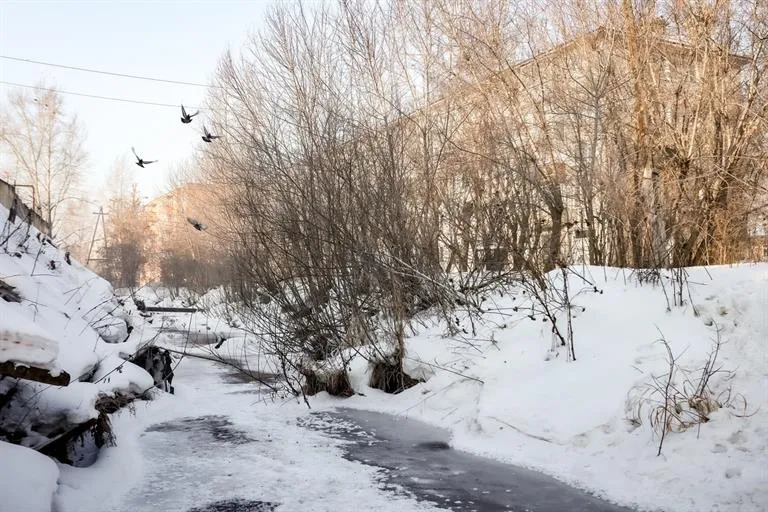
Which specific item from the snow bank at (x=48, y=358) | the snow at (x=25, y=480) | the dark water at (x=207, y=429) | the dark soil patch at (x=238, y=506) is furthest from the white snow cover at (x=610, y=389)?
the snow at (x=25, y=480)

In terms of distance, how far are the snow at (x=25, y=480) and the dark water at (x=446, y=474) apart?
2630mm

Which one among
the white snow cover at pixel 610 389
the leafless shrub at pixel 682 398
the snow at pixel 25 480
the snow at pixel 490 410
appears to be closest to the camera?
the snow at pixel 25 480

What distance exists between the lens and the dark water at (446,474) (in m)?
4.67

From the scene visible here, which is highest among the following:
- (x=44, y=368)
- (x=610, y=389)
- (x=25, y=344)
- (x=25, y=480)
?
(x=25, y=344)

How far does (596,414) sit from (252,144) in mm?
8951

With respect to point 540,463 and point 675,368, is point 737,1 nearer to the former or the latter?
point 675,368

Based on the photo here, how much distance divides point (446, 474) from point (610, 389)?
6.42ft

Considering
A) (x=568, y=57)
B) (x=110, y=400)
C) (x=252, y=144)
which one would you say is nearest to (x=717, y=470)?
(x=110, y=400)

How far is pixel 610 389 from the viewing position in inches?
243

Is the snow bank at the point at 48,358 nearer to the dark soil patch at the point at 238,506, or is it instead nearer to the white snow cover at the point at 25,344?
the white snow cover at the point at 25,344

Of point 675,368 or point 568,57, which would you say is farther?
point 568,57

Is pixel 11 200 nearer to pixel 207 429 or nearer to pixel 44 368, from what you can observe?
pixel 207 429

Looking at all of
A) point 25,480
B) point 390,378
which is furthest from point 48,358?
point 390,378

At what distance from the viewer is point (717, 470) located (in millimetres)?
4523
